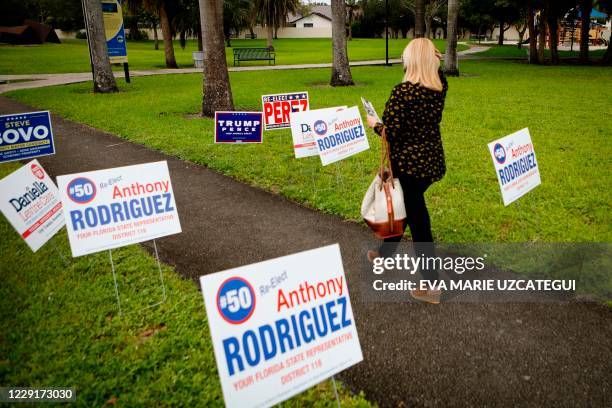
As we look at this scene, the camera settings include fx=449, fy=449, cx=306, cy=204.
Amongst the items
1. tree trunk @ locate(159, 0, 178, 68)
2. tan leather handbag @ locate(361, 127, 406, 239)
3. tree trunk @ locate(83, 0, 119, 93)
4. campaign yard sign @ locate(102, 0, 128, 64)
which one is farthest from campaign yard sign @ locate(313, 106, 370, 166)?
tree trunk @ locate(159, 0, 178, 68)

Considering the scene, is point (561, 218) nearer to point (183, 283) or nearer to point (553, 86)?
point (183, 283)

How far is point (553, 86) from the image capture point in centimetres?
1848

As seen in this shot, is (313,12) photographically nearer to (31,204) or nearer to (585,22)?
(585,22)

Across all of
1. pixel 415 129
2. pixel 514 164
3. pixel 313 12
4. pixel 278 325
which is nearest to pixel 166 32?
pixel 514 164

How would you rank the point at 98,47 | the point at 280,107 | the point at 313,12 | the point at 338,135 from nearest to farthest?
1. the point at 338,135
2. the point at 280,107
3. the point at 98,47
4. the point at 313,12

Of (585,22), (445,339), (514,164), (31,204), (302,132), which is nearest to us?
(445,339)

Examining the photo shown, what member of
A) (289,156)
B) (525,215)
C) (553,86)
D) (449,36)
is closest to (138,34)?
(449,36)

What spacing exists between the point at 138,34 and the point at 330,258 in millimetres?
76365

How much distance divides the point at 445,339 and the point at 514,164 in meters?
2.27

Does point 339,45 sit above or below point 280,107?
above

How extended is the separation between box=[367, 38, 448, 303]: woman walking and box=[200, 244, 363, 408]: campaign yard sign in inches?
67.0

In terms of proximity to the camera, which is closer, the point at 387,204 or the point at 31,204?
the point at 387,204

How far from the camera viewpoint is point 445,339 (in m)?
3.69

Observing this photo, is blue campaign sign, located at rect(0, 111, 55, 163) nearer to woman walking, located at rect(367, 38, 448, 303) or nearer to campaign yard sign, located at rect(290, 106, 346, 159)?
campaign yard sign, located at rect(290, 106, 346, 159)
